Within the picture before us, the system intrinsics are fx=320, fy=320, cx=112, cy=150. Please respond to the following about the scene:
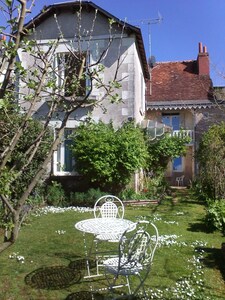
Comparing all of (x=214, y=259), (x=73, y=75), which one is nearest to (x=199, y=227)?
(x=214, y=259)

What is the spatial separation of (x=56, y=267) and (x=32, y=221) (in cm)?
389

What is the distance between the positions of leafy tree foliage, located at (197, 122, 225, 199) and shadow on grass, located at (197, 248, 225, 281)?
436 centimetres

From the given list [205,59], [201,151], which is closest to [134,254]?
[201,151]

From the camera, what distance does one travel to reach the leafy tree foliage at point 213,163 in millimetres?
10984

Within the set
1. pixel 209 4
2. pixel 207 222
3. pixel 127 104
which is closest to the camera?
pixel 207 222

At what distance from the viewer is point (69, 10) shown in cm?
1367

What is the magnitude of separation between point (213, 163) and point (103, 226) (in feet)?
26.2

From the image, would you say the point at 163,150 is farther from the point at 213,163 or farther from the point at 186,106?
the point at 186,106

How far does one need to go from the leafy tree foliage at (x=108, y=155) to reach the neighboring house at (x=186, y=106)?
9245 mm

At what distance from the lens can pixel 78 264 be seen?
5711 millimetres

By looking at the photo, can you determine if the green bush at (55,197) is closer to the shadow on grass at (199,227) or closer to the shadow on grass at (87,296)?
the shadow on grass at (199,227)

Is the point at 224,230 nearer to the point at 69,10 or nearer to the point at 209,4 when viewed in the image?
the point at 209,4

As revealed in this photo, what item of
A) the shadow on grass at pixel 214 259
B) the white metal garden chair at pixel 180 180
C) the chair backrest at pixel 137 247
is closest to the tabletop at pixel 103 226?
the chair backrest at pixel 137 247

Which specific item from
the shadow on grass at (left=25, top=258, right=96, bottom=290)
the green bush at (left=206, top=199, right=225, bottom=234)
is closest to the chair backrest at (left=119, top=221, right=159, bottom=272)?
the shadow on grass at (left=25, top=258, right=96, bottom=290)
